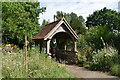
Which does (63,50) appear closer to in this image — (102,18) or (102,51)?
(102,51)

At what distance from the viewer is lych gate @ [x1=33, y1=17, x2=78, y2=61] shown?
10.1m

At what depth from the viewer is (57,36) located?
44.7 feet

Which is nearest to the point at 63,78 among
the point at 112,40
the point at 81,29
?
the point at 112,40

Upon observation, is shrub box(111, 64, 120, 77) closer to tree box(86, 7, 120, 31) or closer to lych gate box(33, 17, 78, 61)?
lych gate box(33, 17, 78, 61)

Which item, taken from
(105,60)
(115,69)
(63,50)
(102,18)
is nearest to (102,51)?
(105,60)

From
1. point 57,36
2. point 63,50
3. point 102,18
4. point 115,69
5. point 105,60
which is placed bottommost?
point 115,69

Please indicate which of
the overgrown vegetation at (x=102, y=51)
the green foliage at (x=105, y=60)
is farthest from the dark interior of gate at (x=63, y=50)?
the green foliage at (x=105, y=60)

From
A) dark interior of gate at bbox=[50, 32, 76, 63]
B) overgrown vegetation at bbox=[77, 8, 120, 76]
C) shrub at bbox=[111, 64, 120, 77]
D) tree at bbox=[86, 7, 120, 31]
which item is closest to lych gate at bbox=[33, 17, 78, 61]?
dark interior of gate at bbox=[50, 32, 76, 63]

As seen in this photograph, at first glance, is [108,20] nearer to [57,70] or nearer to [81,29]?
[81,29]

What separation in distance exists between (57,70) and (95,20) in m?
43.6

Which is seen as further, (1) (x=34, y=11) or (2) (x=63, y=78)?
(1) (x=34, y=11)

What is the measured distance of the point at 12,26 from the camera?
10.6 m

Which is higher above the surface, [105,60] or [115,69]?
[105,60]

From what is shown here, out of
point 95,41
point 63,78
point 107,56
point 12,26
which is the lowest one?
point 63,78
